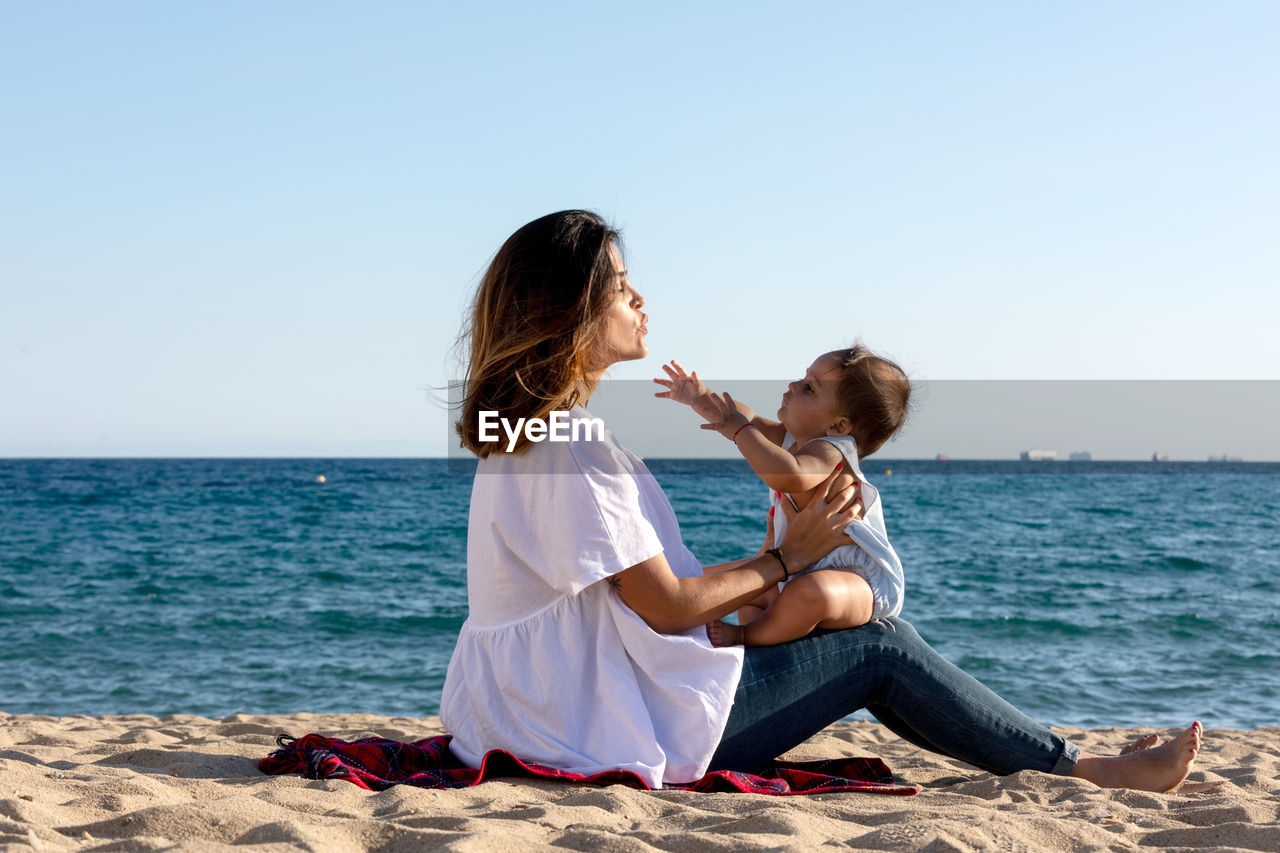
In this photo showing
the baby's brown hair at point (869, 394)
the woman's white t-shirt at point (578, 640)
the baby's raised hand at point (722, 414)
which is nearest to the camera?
the woman's white t-shirt at point (578, 640)

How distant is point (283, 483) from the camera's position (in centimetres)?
4269

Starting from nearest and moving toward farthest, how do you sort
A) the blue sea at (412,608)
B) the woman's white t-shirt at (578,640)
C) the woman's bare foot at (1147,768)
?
the woman's white t-shirt at (578,640) < the woman's bare foot at (1147,768) < the blue sea at (412,608)

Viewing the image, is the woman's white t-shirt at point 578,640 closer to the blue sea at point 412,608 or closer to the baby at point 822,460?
the baby at point 822,460

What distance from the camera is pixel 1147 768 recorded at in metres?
3.02

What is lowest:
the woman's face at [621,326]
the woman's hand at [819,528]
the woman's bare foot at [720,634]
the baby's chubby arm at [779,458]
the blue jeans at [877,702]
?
the blue jeans at [877,702]

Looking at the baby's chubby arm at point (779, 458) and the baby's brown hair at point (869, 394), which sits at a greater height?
the baby's brown hair at point (869, 394)

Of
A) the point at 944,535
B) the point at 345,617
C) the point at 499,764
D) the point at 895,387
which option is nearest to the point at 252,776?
the point at 499,764

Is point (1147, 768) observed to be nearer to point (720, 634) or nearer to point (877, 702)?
point (877, 702)

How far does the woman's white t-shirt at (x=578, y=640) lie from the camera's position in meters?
2.55

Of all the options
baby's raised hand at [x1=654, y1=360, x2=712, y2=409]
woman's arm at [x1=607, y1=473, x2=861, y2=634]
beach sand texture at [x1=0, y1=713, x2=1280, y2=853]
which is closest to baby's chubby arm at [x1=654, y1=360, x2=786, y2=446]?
baby's raised hand at [x1=654, y1=360, x2=712, y2=409]

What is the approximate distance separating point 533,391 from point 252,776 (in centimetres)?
138

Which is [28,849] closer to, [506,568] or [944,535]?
[506,568]

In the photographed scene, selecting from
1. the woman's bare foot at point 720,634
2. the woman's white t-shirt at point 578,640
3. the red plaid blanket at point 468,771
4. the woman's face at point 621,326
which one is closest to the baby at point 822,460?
the woman's bare foot at point 720,634

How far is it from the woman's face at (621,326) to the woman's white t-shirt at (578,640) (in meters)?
0.20
